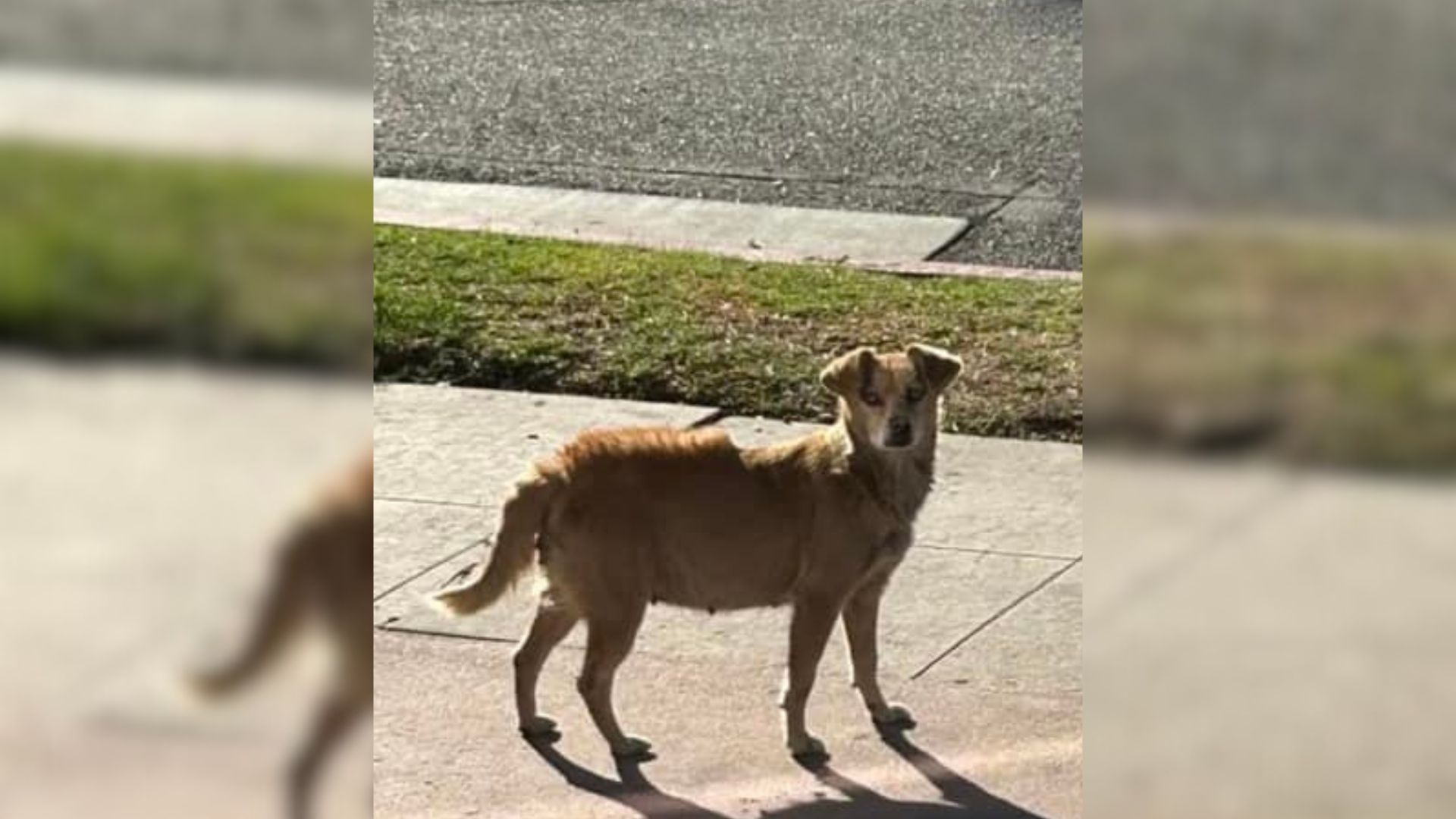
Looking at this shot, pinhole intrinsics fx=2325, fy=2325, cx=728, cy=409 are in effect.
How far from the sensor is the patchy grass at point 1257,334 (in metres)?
1.18

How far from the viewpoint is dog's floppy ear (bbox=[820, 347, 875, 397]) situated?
447 cm

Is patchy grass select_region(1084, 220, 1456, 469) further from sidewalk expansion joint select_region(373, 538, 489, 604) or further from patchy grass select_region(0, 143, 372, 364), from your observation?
sidewalk expansion joint select_region(373, 538, 489, 604)

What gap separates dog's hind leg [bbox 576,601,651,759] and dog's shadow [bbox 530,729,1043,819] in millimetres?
53

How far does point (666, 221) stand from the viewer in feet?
31.0

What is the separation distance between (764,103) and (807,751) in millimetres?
8192

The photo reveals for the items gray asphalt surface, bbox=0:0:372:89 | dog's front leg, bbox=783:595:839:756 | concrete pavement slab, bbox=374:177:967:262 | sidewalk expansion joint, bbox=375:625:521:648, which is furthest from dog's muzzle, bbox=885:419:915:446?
concrete pavement slab, bbox=374:177:967:262

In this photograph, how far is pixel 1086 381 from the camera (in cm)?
129

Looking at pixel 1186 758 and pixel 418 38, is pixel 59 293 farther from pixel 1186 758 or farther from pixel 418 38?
pixel 418 38

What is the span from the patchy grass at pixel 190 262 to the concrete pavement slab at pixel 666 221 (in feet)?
25.1

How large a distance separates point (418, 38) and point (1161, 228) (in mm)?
13594

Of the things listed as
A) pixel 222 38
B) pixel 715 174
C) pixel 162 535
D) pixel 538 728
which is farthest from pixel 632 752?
pixel 715 174

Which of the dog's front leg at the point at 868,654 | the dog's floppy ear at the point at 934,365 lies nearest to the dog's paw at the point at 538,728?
the dog's front leg at the point at 868,654

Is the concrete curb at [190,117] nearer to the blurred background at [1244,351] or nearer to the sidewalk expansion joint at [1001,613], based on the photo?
the blurred background at [1244,351]

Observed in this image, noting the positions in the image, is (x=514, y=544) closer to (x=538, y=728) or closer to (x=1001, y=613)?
(x=538, y=728)
